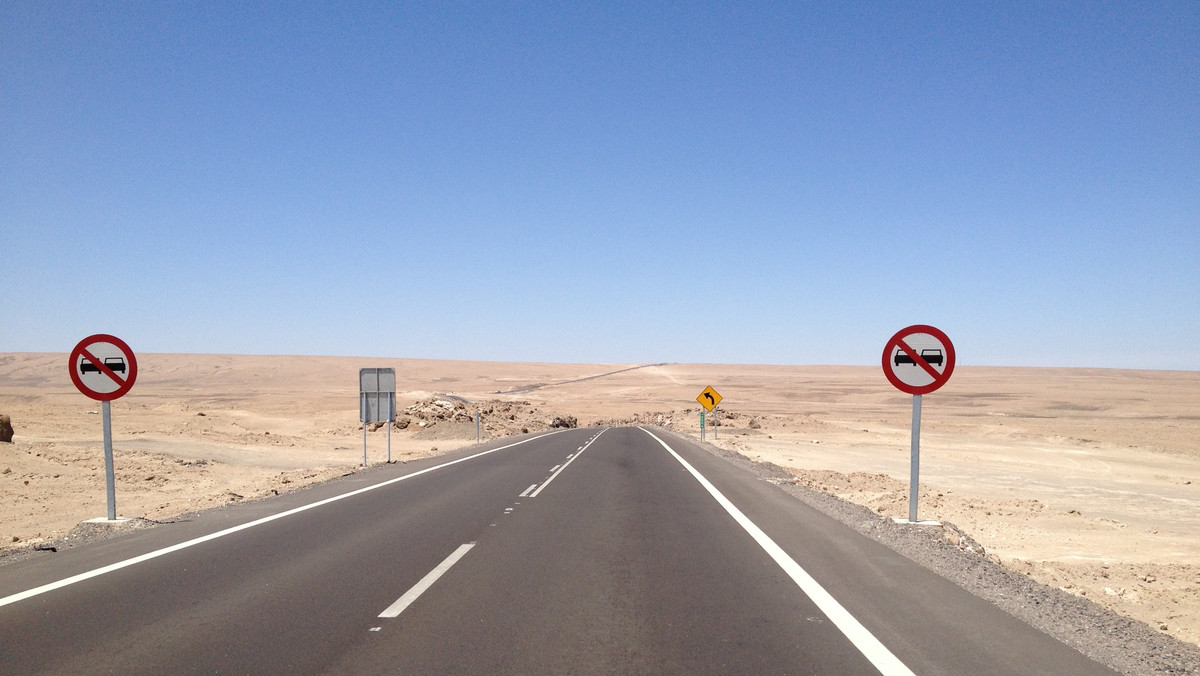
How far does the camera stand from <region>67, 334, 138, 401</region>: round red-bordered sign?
10773mm

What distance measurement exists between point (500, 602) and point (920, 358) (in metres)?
6.10

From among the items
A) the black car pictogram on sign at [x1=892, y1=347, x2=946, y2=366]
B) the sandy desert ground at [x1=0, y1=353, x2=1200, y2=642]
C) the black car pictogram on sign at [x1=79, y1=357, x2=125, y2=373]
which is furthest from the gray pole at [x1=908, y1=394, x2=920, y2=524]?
the black car pictogram on sign at [x1=79, y1=357, x2=125, y2=373]

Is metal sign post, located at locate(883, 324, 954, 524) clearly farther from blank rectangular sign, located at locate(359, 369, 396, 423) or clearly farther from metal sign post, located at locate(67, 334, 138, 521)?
blank rectangular sign, located at locate(359, 369, 396, 423)

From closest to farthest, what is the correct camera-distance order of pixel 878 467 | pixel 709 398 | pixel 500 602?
1. pixel 500 602
2. pixel 878 467
3. pixel 709 398

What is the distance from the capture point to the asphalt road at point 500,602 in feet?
16.8

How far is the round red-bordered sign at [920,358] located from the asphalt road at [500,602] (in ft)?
7.02

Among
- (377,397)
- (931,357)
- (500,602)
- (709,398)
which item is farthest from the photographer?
(709,398)

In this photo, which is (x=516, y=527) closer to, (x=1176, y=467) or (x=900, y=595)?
(x=900, y=595)

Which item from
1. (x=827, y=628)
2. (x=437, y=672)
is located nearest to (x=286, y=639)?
(x=437, y=672)

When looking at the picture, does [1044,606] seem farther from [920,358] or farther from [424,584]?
[424,584]

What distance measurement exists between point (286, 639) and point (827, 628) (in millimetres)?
3927

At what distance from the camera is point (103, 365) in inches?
428

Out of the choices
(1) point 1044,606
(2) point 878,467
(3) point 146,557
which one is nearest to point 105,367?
(3) point 146,557

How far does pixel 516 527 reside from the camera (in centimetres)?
1056
